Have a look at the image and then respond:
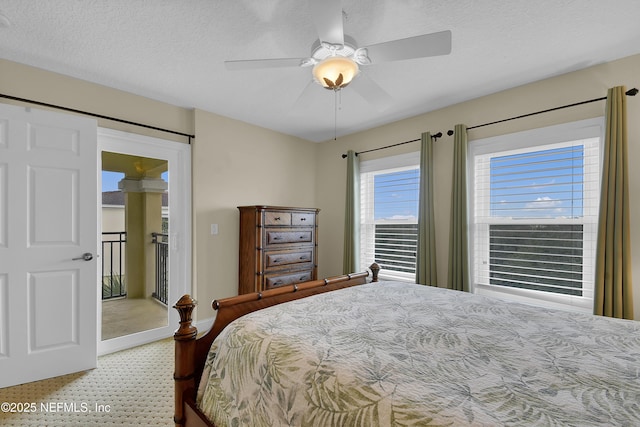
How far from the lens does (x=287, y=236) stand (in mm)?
3545

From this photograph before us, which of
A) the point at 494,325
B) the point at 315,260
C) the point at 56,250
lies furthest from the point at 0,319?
the point at 494,325

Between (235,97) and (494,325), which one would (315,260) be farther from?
(494,325)

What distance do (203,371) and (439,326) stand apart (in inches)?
45.2

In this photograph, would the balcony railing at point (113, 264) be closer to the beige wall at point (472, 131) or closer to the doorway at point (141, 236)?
the doorway at point (141, 236)

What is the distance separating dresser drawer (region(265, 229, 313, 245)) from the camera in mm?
3390

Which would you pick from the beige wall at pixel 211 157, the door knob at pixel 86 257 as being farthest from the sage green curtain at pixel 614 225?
the door knob at pixel 86 257

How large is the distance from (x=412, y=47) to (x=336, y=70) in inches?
16.8

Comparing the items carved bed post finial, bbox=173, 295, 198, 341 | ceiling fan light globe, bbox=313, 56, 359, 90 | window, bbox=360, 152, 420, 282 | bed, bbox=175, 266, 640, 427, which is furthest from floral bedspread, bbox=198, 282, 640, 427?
window, bbox=360, 152, 420, 282

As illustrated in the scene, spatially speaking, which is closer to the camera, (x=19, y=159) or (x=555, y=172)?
(x=19, y=159)

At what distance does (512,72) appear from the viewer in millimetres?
2436

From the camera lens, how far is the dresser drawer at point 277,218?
3371 mm

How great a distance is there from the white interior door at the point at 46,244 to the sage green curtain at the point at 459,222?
324cm

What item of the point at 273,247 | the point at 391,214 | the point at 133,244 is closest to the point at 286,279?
the point at 273,247

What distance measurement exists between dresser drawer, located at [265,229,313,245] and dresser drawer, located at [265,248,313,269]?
5.0 inches
